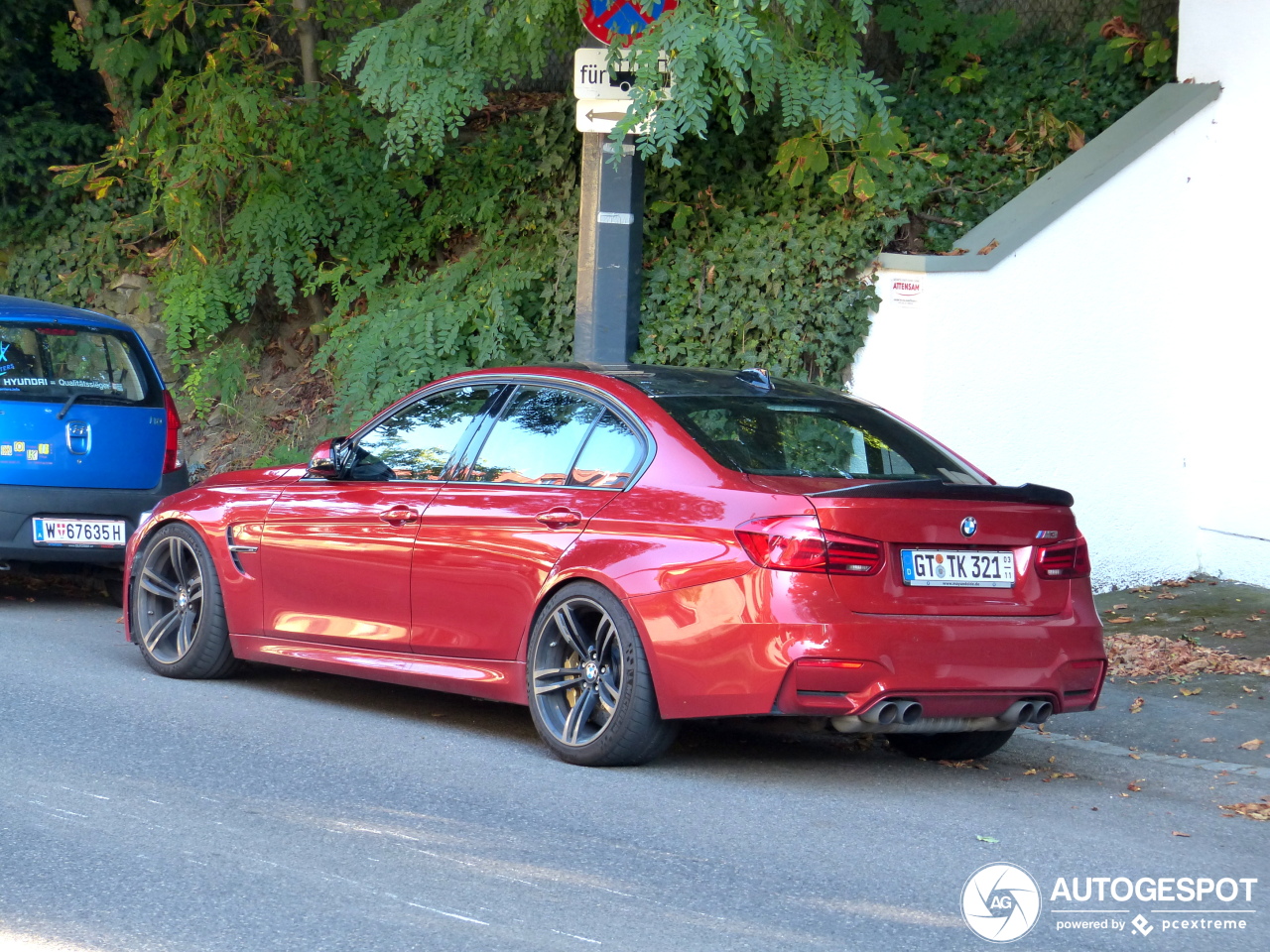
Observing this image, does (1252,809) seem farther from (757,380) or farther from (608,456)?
(608,456)

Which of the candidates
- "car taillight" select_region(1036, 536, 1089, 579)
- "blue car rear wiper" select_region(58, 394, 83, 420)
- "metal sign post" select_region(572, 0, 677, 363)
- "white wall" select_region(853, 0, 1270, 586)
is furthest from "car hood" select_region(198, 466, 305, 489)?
"white wall" select_region(853, 0, 1270, 586)

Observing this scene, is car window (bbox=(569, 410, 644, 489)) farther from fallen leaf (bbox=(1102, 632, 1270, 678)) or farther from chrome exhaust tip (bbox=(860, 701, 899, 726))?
fallen leaf (bbox=(1102, 632, 1270, 678))

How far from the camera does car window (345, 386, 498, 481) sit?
6.75 meters

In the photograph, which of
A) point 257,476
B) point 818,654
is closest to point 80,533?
point 257,476

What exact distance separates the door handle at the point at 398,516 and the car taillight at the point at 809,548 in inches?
69.0

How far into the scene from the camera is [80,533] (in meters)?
9.41

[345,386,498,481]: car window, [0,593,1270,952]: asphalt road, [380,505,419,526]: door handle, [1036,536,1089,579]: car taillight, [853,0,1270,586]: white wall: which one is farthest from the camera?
[853,0,1270,586]: white wall

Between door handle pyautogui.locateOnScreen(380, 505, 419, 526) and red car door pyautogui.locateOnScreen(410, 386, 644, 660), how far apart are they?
11 centimetres

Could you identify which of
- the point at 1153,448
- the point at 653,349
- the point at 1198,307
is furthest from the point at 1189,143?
the point at 653,349

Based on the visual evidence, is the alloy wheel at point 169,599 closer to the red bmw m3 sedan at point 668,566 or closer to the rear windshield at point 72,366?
the red bmw m3 sedan at point 668,566

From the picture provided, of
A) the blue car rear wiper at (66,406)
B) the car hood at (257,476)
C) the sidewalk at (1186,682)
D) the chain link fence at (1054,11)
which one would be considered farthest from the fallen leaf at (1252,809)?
the chain link fence at (1054,11)

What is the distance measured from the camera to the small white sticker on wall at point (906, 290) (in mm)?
9820

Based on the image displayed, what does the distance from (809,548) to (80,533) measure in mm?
5592

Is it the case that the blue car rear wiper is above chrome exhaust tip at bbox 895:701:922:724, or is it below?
above
